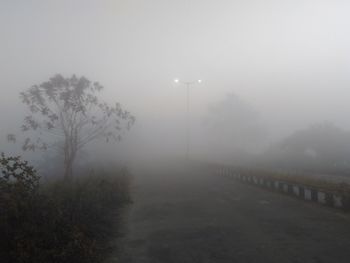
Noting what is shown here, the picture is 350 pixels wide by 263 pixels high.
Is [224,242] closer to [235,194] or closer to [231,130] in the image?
[235,194]

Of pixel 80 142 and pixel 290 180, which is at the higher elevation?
pixel 80 142

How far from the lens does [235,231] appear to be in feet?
37.7

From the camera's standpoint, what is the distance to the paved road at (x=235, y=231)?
8.95 meters

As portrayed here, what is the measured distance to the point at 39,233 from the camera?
30.6ft

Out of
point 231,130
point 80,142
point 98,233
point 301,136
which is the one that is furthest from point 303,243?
point 231,130

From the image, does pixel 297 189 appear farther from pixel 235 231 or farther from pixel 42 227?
pixel 42 227

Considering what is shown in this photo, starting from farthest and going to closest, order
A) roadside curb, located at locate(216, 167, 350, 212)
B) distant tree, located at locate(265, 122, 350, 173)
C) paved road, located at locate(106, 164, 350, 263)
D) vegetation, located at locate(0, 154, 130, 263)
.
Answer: distant tree, located at locate(265, 122, 350, 173)
roadside curb, located at locate(216, 167, 350, 212)
paved road, located at locate(106, 164, 350, 263)
vegetation, located at locate(0, 154, 130, 263)

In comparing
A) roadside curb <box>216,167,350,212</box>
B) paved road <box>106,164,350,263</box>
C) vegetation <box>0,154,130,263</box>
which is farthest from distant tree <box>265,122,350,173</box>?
vegetation <box>0,154,130,263</box>

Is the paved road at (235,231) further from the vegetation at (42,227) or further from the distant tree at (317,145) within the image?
the distant tree at (317,145)

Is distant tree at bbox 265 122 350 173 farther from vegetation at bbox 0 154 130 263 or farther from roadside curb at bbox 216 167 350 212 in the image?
vegetation at bbox 0 154 130 263

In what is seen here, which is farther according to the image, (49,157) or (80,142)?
(49,157)

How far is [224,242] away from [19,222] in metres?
5.14

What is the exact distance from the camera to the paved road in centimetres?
895

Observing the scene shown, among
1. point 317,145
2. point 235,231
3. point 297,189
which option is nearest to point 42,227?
point 235,231
